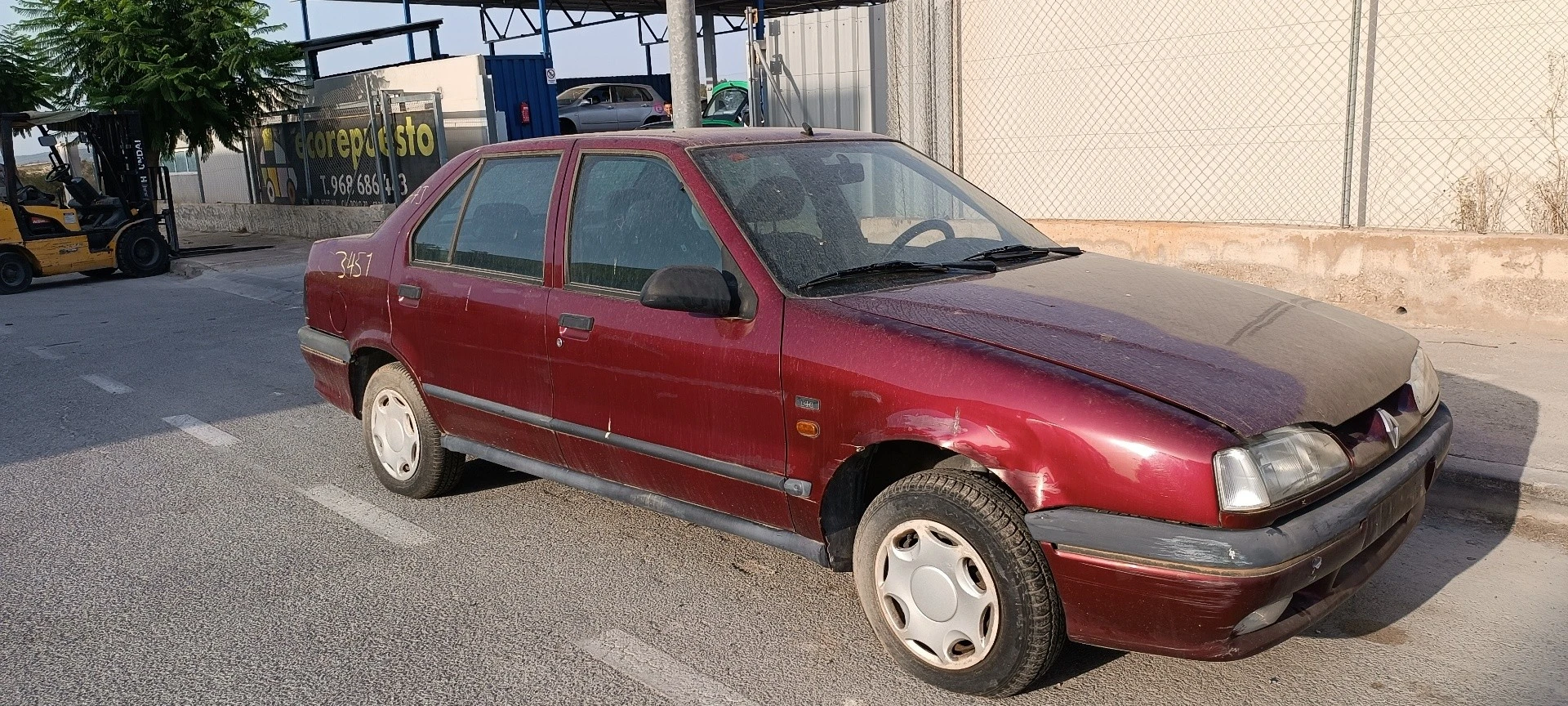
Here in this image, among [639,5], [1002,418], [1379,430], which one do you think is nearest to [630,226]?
[1002,418]

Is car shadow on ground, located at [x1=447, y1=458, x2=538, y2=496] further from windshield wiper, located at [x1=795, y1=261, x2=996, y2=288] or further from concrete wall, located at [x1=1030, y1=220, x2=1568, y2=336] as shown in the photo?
concrete wall, located at [x1=1030, y1=220, x2=1568, y2=336]

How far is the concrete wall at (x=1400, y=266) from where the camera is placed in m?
6.95

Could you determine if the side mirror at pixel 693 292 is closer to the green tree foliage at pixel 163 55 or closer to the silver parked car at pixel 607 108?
the green tree foliage at pixel 163 55

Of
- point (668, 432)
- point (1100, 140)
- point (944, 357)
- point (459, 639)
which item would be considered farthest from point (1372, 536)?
point (1100, 140)

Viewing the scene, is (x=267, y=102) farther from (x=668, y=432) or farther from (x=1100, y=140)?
(x=668, y=432)

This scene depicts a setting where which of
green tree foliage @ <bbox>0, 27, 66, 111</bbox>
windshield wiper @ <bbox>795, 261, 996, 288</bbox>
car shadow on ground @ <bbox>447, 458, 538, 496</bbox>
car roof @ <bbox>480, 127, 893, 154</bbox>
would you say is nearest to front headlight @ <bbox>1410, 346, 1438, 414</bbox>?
windshield wiper @ <bbox>795, 261, 996, 288</bbox>

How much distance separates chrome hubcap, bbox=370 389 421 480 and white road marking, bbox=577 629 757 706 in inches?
71.4

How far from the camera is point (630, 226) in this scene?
13.5 ft

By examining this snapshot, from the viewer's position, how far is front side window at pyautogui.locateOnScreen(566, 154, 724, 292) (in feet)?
12.9

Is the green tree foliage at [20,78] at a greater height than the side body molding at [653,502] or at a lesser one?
greater

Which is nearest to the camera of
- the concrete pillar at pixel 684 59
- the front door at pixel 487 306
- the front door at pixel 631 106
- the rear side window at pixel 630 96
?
the front door at pixel 487 306

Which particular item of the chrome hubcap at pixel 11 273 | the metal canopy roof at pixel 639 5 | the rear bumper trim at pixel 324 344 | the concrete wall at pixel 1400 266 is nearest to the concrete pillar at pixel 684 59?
the concrete wall at pixel 1400 266

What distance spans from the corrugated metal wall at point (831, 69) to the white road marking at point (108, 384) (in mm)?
7326

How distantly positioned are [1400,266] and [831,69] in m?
7.12
